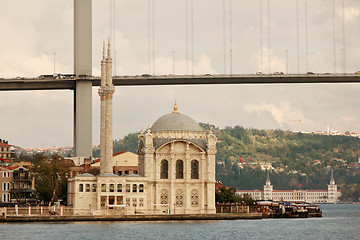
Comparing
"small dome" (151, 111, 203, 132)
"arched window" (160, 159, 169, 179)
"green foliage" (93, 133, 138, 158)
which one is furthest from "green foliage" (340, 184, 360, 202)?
"arched window" (160, 159, 169, 179)

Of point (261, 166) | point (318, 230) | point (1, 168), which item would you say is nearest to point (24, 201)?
point (1, 168)

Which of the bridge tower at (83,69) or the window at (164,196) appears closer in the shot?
the window at (164,196)

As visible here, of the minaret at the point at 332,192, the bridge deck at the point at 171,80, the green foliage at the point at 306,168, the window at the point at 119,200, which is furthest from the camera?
the green foliage at the point at 306,168

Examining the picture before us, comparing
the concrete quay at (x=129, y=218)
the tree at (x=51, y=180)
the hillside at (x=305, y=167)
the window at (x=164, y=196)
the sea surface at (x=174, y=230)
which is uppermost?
the hillside at (x=305, y=167)

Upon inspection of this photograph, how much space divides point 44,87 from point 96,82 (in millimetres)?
4351

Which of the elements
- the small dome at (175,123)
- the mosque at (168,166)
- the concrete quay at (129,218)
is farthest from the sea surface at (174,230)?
the small dome at (175,123)

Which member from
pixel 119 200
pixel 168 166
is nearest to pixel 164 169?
pixel 168 166

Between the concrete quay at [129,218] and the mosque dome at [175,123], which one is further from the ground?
the mosque dome at [175,123]

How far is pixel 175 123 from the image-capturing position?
2552 inches

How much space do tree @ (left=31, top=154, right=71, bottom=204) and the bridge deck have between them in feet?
31.3

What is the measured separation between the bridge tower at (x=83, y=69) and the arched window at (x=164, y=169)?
61.0ft

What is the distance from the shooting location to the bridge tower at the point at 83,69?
81.5 m

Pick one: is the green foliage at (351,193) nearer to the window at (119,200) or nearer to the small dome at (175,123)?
the small dome at (175,123)

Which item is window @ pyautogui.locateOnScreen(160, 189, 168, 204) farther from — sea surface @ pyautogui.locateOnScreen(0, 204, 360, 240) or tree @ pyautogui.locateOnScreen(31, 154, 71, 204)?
tree @ pyautogui.locateOnScreen(31, 154, 71, 204)
